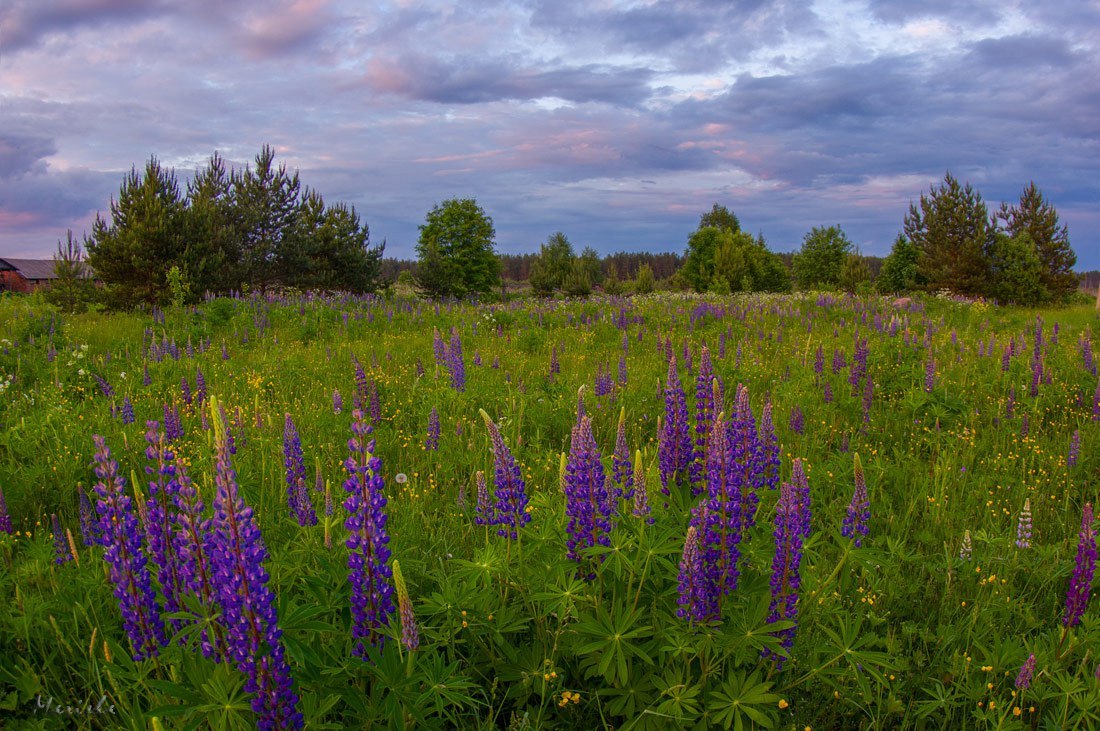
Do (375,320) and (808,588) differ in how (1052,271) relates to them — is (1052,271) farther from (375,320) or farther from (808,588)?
(808,588)

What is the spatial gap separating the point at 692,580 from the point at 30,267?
399ft

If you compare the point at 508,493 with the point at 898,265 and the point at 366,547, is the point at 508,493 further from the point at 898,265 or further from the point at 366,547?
the point at 898,265

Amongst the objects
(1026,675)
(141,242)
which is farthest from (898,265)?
(1026,675)

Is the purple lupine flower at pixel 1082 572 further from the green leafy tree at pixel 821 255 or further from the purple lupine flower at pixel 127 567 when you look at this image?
the green leafy tree at pixel 821 255

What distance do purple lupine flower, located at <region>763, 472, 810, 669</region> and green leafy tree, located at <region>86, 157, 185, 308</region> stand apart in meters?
28.0

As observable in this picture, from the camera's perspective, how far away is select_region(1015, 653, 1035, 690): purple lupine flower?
7.43 feet

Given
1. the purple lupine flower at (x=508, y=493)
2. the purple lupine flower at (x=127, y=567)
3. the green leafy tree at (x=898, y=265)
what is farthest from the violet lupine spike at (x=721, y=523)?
the green leafy tree at (x=898, y=265)

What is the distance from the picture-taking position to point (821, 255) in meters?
79.6

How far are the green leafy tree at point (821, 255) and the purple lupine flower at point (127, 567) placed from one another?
83431 millimetres

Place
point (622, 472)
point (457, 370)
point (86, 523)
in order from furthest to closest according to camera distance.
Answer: point (457, 370) < point (86, 523) < point (622, 472)

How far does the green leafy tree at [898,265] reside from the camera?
2122 inches

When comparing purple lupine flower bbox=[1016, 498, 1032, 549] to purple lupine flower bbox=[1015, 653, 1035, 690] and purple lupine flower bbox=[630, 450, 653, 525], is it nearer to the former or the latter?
purple lupine flower bbox=[1015, 653, 1035, 690]

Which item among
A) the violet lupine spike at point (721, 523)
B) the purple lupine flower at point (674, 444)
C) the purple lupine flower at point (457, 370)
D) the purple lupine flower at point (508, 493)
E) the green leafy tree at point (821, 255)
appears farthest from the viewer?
the green leafy tree at point (821, 255)

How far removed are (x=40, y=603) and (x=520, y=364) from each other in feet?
20.4
